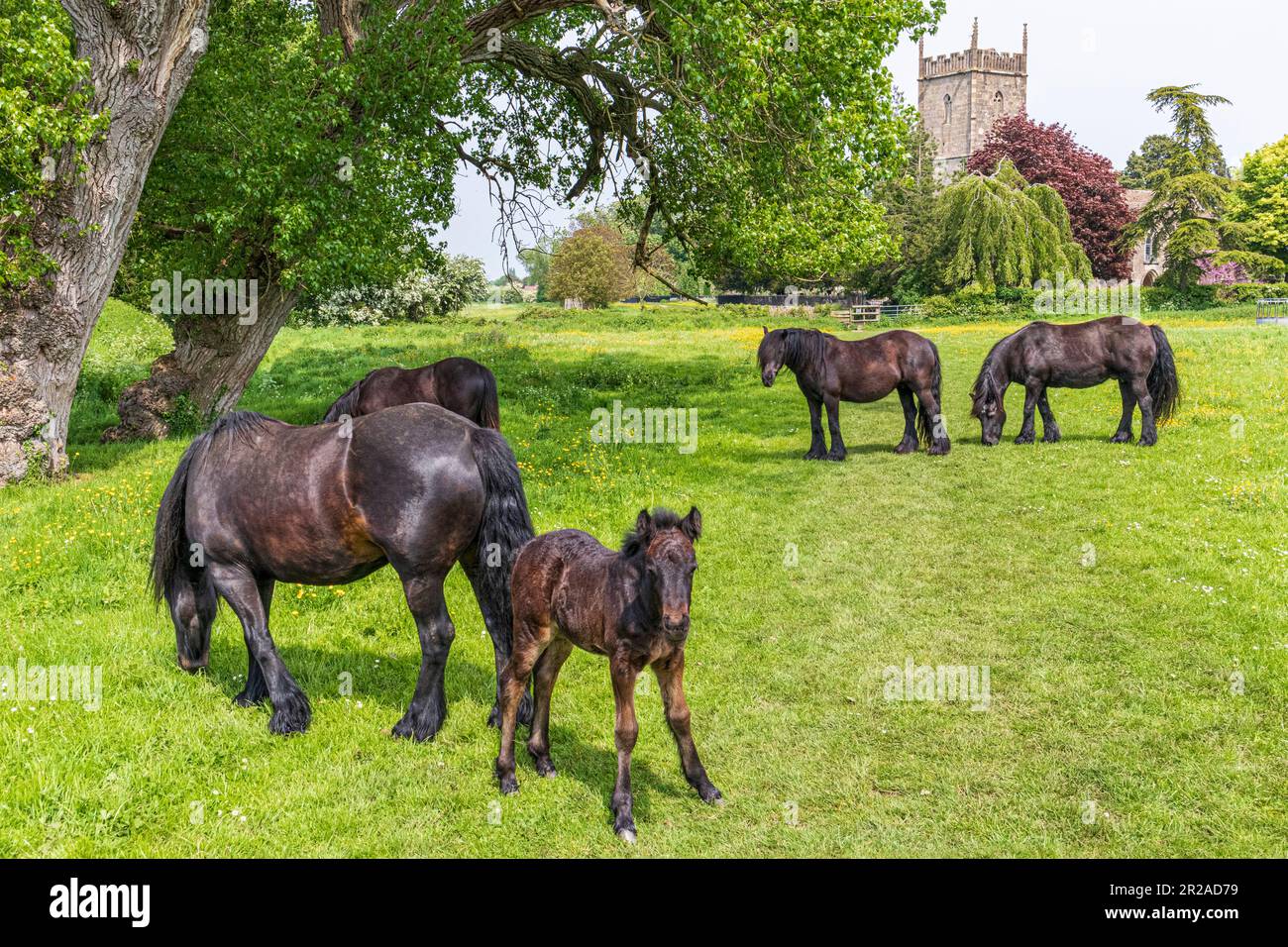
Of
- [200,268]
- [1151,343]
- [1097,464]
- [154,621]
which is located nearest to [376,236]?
[200,268]

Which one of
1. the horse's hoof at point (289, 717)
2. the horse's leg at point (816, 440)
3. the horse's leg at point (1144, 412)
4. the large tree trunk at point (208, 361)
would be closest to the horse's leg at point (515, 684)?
the horse's hoof at point (289, 717)

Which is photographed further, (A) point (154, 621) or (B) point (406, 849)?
(A) point (154, 621)

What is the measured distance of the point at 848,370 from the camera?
1762 centimetres

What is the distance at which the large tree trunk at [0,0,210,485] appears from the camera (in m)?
13.9

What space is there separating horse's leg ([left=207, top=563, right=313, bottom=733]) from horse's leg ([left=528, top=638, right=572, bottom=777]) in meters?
1.90

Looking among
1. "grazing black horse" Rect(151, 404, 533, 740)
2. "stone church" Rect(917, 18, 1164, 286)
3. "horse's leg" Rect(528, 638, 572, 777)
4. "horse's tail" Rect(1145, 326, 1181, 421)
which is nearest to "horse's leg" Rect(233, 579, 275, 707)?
"grazing black horse" Rect(151, 404, 533, 740)

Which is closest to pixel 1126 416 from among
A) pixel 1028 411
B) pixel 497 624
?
pixel 1028 411

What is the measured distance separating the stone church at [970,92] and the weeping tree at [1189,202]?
41553 mm

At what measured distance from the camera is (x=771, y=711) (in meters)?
7.94

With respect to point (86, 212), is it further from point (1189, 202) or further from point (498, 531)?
point (1189, 202)

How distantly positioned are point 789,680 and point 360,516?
417cm

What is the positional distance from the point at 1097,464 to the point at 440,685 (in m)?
13.2
